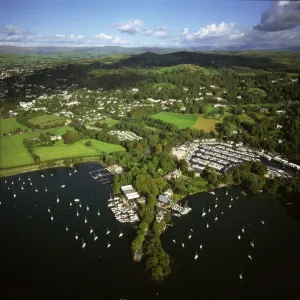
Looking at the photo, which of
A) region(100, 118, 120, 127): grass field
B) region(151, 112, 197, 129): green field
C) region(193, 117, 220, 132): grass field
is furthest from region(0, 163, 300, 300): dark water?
region(100, 118, 120, 127): grass field

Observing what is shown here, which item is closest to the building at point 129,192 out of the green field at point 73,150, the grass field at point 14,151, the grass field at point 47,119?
the grass field at point 14,151

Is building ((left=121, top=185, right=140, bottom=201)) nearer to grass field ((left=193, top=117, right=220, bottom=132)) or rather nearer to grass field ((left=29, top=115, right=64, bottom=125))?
grass field ((left=29, top=115, right=64, bottom=125))

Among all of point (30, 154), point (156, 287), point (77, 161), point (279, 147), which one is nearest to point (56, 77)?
point (77, 161)

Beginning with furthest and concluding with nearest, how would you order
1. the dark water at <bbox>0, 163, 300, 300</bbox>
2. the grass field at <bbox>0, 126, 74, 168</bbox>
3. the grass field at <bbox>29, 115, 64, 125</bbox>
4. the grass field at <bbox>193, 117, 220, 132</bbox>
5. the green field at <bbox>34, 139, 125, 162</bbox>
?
the grass field at <bbox>193, 117, 220, 132</bbox> → the grass field at <bbox>29, 115, 64, 125</bbox> → the green field at <bbox>34, 139, 125, 162</bbox> → the dark water at <bbox>0, 163, 300, 300</bbox> → the grass field at <bbox>0, 126, 74, 168</bbox>

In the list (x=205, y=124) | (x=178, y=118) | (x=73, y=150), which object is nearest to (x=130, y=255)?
(x=73, y=150)

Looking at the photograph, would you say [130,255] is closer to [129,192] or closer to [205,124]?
[129,192]
